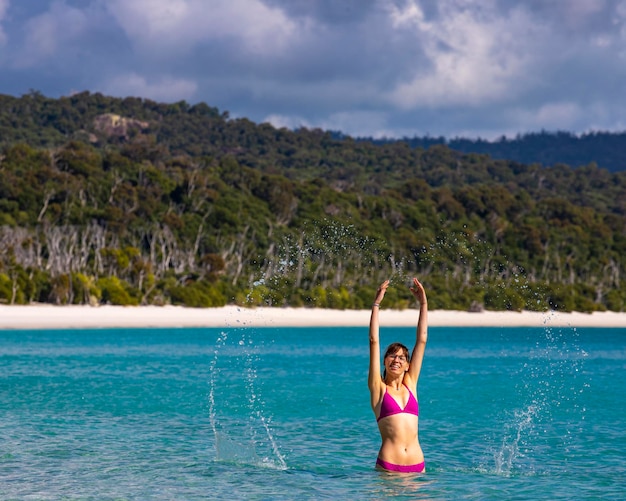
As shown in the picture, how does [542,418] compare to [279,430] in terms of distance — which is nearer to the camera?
[279,430]

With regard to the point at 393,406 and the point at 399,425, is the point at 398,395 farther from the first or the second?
the point at 399,425

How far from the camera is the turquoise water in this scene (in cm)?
1341

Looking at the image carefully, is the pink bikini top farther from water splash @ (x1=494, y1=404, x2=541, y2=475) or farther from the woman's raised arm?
water splash @ (x1=494, y1=404, x2=541, y2=475)

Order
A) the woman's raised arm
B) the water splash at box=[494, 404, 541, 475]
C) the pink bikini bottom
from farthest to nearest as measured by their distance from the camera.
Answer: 1. the water splash at box=[494, 404, 541, 475]
2. the pink bikini bottom
3. the woman's raised arm

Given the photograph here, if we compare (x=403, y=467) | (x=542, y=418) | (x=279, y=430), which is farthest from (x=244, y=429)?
(x=403, y=467)

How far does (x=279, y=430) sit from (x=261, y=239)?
84.1m

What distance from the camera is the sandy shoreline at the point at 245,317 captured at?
2532 inches

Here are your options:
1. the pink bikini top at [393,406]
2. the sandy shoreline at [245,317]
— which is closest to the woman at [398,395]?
the pink bikini top at [393,406]

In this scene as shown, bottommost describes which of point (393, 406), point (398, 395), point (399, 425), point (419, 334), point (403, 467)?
point (403, 467)

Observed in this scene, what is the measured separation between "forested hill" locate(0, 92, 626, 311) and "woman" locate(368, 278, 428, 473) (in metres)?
57.3

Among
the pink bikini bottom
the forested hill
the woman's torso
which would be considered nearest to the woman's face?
the woman's torso

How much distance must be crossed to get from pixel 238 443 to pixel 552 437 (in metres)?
7.04

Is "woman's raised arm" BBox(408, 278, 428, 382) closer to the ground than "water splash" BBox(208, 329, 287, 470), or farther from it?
farther from it

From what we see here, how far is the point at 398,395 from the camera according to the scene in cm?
1092
